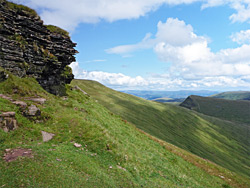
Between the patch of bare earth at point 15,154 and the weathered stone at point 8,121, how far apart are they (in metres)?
3.12

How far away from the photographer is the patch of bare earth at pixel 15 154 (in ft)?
38.2

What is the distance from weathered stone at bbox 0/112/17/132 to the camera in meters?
14.8

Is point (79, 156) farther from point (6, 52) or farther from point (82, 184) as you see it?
point (6, 52)

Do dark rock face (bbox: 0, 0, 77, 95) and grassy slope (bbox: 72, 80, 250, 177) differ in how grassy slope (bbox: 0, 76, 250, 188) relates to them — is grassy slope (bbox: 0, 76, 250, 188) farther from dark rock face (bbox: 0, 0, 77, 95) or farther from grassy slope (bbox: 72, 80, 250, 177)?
grassy slope (bbox: 72, 80, 250, 177)

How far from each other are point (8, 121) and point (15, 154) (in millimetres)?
4566

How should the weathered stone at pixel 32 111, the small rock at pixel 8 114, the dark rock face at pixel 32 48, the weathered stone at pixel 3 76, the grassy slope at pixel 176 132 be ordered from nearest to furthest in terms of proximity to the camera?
the small rock at pixel 8 114
the weathered stone at pixel 32 111
the weathered stone at pixel 3 76
the dark rock face at pixel 32 48
the grassy slope at pixel 176 132

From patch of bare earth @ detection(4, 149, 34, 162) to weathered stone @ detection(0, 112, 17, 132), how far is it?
3125 mm

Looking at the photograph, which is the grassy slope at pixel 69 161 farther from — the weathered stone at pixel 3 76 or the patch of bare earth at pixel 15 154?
the weathered stone at pixel 3 76

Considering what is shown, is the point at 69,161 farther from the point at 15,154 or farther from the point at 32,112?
the point at 32,112

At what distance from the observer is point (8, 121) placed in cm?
1524

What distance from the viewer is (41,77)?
33156 millimetres

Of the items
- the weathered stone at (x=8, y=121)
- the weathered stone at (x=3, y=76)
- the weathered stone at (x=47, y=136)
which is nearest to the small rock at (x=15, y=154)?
the weathered stone at (x=8, y=121)

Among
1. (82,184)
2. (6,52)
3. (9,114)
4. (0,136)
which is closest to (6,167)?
(0,136)

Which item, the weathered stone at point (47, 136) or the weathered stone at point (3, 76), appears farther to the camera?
the weathered stone at point (3, 76)
